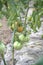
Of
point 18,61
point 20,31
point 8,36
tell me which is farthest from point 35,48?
point 8,36

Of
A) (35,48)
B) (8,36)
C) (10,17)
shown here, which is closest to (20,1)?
(10,17)

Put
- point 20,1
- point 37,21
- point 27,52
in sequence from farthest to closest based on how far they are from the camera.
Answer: point 27,52 < point 37,21 < point 20,1

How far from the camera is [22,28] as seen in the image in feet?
3.11

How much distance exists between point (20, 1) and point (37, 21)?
0.16m

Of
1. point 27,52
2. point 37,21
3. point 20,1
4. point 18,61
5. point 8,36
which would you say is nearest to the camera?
point 20,1

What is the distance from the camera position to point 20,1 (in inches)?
30.4

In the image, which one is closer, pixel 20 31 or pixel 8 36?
pixel 20 31

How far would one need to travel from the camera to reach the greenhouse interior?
84 centimetres

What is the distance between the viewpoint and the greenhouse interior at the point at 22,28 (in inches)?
33.1

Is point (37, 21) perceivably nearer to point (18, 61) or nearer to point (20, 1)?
point (20, 1)

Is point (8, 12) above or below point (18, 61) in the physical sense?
above

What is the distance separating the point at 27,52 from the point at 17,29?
0.44 m

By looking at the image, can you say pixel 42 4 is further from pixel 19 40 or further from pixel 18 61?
pixel 18 61

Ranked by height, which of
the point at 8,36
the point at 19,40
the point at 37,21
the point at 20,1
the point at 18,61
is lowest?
the point at 8,36
